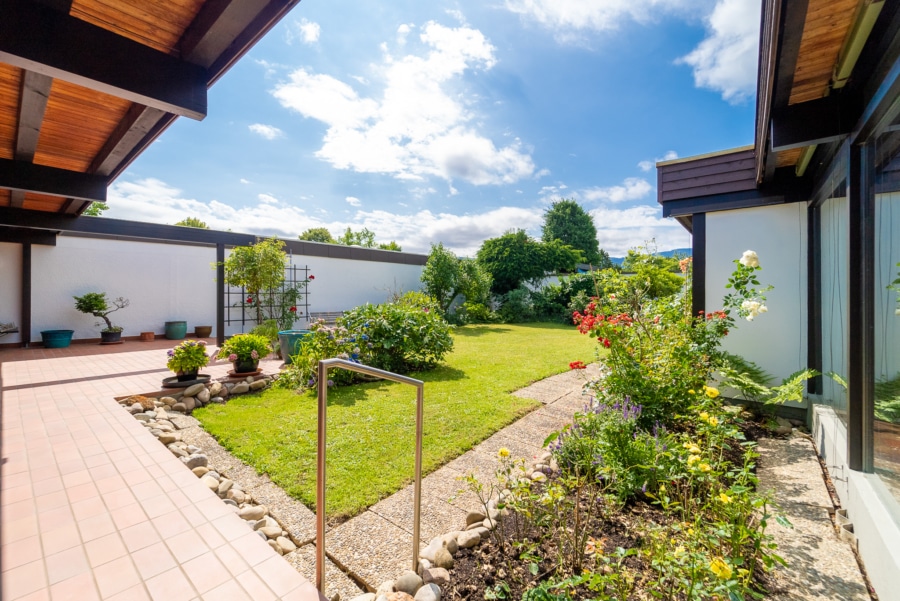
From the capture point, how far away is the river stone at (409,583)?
1.52 m

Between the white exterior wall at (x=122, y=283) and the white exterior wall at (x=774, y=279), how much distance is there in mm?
10627

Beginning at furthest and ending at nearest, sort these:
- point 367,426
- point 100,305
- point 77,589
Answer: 1. point 100,305
2. point 367,426
3. point 77,589

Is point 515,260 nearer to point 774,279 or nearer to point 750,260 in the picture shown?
point 774,279

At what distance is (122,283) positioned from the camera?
9203 millimetres

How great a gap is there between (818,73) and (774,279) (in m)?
2.72

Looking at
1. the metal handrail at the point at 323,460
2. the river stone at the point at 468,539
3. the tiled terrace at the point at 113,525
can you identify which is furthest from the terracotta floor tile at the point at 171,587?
the river stone at the point at 468,539

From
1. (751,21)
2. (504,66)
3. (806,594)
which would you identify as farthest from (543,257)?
(806,594)

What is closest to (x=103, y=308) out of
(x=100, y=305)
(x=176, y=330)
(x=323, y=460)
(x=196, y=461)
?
(x=100, y=305)

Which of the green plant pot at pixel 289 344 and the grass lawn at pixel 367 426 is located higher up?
the green plant pot at pixel 289 344

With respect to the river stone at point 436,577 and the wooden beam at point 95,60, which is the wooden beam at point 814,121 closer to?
the river stone at point 436,577

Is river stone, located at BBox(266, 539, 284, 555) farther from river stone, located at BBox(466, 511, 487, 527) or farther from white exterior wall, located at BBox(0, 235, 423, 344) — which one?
white exterior wall, located at BBox(0, 235, 423, 344)

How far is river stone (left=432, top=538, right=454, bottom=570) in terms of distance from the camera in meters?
1.68

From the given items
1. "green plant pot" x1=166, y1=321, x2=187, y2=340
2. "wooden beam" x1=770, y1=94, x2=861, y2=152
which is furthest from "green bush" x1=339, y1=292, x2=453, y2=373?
"green plant pot" x1=166, y1=321, x2=187, y2=340

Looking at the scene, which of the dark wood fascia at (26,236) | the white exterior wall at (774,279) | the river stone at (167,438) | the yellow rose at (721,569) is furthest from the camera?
the dark wood fascia at (26,236)
